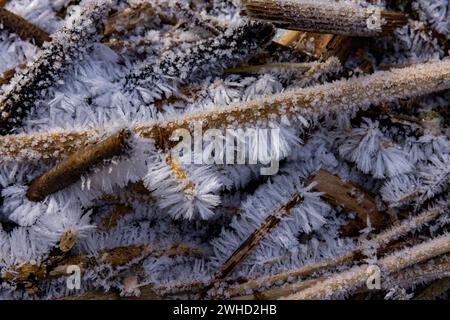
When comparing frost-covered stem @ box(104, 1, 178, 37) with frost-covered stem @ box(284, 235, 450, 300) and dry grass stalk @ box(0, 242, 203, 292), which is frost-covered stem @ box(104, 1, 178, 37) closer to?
dry grass stalk @ box(0, 242, 203, 292)

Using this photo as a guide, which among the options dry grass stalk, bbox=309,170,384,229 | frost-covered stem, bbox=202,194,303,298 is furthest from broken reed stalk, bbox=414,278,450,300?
frost-covered stem, bbox=202,194,303,298

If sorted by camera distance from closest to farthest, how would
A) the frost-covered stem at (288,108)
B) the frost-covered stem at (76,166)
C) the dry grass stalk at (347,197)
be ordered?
the frost-covered stem at (76,166) → the frost-covered stem at (288,108) → the dry grass stalk at (347,197)

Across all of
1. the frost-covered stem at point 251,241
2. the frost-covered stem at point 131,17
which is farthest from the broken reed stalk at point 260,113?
the frost-covered stem at point 131,17

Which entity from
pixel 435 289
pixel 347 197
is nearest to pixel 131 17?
pixel 347 197

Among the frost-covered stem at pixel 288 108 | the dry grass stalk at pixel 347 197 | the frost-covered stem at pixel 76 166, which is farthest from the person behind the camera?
the dry grass stalk at pixel 347 197

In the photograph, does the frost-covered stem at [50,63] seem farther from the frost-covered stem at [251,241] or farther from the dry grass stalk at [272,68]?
the frost-covered stem at [251,241]
